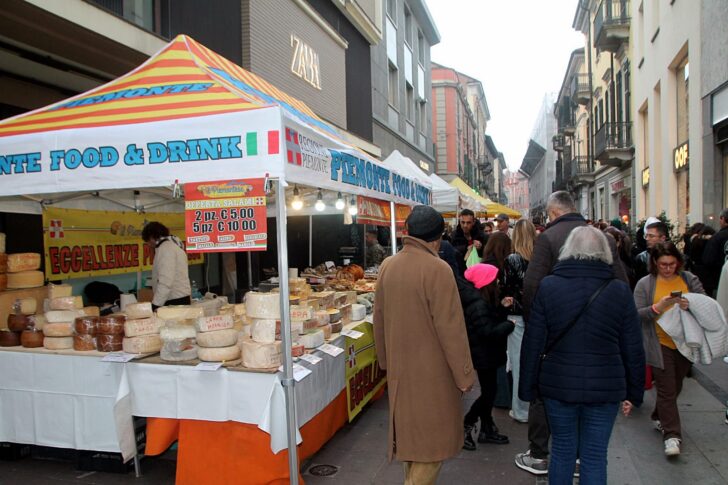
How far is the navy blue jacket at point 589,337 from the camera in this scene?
2936mm

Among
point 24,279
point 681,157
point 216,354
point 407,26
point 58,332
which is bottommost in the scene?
point 216,354

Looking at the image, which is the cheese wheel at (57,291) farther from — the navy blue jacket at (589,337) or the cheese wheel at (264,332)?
the navy blue jacket at (589,337)

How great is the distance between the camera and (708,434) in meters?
4.87

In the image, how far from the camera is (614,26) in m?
21.2

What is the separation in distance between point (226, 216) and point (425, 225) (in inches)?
53.1

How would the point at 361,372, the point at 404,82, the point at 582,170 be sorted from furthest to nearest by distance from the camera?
1. the point at 582,170
2. the point at 404,82
3. the point at 361,372

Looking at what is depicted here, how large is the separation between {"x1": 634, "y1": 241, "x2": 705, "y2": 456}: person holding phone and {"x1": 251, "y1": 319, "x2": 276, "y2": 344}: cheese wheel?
296 cm

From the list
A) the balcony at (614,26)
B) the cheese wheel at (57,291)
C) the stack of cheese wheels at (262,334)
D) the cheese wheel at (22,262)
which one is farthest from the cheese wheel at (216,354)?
the balcony at (614,26)

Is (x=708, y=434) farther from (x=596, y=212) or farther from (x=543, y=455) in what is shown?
(x=596, y=212)

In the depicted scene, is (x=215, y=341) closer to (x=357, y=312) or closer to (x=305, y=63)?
(x=357, y=312)

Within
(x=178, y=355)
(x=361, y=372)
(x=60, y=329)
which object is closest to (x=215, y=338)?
(x=178, y=355)

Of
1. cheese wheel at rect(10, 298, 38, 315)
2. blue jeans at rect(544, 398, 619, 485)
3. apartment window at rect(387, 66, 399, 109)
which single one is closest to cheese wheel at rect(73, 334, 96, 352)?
cheese wheel at rect(10, 298, 38, 315)

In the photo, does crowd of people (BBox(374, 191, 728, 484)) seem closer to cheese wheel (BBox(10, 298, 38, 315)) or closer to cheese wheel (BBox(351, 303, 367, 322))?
cheese wheel (BBox(351, 303, 367, 322))

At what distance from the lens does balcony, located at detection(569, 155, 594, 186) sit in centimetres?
3200
